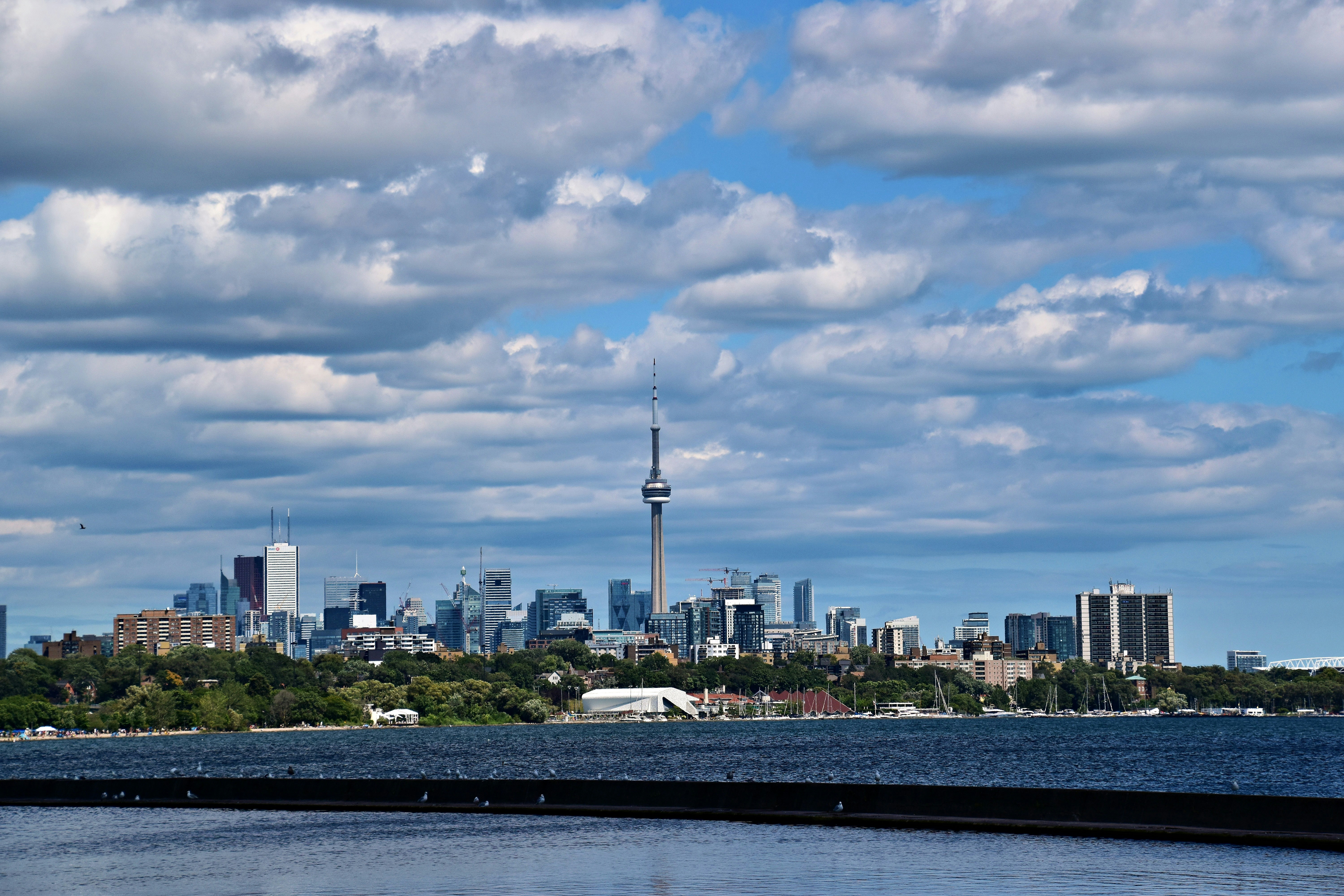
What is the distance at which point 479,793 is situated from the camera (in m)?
65.1

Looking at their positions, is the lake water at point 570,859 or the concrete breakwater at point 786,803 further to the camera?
the concrete breakwater at point 786,803

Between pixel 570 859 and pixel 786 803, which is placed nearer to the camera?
pixel 570 859

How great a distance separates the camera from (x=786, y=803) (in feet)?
185

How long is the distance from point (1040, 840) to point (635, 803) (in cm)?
1714

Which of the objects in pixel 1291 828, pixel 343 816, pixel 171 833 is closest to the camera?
pixel 1291 828

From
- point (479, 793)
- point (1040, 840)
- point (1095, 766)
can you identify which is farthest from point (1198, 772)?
point (1040, 840)

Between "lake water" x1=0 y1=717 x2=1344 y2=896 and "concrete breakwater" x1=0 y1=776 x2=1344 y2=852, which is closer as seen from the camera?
"lake water" x1=0 y1=717 x2=1344 y2=896

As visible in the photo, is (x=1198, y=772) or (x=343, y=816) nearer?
(x=343, y=816)

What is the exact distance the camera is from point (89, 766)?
18050cm

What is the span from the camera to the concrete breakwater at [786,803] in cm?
4534

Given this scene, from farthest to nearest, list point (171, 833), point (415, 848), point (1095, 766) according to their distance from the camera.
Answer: point (1095, 766), point (171, 833), point (415, 848)

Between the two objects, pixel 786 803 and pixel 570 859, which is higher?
pixel 786 803

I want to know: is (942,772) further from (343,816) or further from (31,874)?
(31,874)

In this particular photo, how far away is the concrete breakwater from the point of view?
45.3 meters
